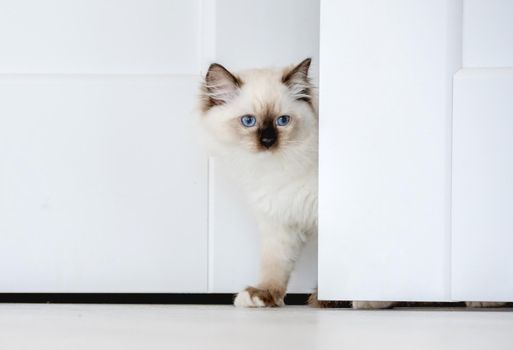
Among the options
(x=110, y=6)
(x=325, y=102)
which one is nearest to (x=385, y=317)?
(x=325, y=102)

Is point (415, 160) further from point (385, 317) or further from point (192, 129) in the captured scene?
point (192, 129)

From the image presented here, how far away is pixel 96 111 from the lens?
194 cm

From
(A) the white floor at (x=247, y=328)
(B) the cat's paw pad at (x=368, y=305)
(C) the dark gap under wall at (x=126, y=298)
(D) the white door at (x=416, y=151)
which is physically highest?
(D) the white door at (x=416, y=151)

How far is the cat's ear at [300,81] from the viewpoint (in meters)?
1.78

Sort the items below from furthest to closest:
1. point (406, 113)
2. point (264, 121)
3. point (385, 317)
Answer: point (264, 121) < point (406, 113) < point (385, 317)

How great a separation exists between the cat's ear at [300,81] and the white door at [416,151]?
160mm

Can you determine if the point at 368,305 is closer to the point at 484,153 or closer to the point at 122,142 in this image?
the point at 484,153

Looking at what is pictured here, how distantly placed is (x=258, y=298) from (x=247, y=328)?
0.46 m

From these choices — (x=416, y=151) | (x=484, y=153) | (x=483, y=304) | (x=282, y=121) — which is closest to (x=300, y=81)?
(x=282, y=121)

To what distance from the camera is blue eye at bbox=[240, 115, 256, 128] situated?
1.86 metres

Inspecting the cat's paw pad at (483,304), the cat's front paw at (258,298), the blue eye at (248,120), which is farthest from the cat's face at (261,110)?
the cat's paw pad at (483,304)

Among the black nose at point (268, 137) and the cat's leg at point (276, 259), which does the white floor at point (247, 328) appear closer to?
the cat's leg at point (276, 259)

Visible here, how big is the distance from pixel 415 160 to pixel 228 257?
0.59 meters

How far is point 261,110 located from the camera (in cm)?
185
